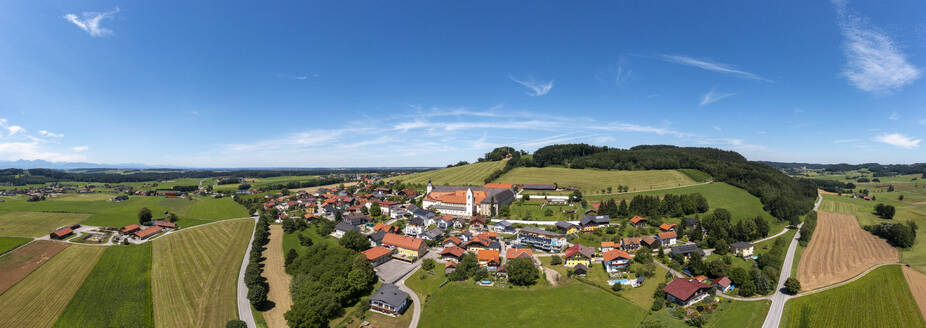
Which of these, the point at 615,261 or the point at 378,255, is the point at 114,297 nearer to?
the point at 378,255

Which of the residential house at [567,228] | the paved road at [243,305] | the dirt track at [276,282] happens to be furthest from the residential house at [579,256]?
the paved road at [243,305]

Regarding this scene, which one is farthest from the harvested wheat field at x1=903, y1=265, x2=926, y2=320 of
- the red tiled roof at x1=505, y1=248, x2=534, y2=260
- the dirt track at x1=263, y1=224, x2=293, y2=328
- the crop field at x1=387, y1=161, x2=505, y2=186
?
the crop field at x1=387, y1=161, x2=505, y2=186

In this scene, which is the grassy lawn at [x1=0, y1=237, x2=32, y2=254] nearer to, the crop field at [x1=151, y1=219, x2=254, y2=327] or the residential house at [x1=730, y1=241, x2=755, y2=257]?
the crop field at [x1=151, y1=219, x2=254, y2=327]

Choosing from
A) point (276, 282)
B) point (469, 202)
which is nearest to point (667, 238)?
point (469, 202)

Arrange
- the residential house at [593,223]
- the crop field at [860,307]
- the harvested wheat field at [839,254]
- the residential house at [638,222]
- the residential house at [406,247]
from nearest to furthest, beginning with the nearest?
the crop field at [860,307], the harvested wheat field at [839,254], the residential house at [406,247], the residential house at [593,223], the residential house at [638,222]

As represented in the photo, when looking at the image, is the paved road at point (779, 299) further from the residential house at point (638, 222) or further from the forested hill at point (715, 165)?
the forested hill at point (715, 165)

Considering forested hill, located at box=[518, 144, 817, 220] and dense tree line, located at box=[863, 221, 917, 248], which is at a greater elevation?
forested hill, located at box=[518, 144, 817, 220]

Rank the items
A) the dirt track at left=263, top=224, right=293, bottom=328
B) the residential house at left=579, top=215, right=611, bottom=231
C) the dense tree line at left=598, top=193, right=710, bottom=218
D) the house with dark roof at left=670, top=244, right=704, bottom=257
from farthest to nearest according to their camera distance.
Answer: the dense tree line at left=598, top=193, right=710, bottom=218
the residential house at left=579, top=215, right=611, bottom=231
the house with dark roof at left=670, top=244, right=704, bottom=257
the dirt track at left=263, top=224, right=293, bottom=328
